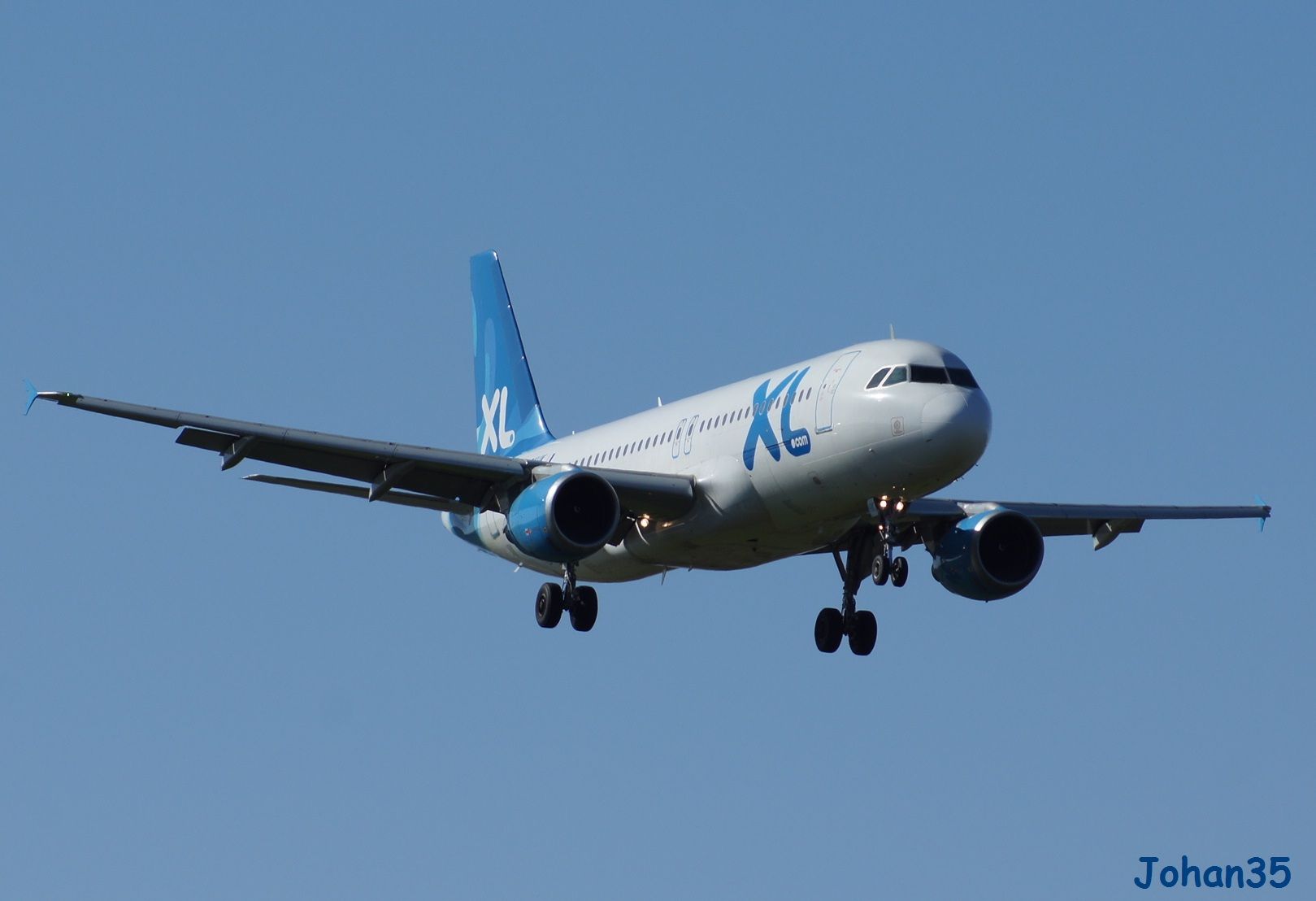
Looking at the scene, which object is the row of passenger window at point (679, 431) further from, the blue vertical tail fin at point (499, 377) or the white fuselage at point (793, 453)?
the blue vertical tail fin at point (499, 377)

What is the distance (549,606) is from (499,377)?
1314 centimetres

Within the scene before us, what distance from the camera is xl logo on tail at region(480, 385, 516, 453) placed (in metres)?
53.7

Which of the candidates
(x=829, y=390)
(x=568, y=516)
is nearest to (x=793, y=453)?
(x=829, y=390)

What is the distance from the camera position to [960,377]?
37094 millimetres

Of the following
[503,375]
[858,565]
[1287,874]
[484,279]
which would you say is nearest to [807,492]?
[858,565]

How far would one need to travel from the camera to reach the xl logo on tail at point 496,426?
5369cm

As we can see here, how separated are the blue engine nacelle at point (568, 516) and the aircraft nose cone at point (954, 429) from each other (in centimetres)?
667

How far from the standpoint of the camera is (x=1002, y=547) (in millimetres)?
42938

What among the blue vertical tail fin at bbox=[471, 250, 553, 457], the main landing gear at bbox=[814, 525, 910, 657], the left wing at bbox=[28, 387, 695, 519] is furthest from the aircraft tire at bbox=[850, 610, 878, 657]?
the blue vertical tail fin at bbox=[471, 250, 553, 457]

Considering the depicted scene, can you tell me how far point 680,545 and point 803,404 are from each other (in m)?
4.50

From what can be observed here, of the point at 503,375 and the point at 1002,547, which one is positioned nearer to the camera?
the point at 1002,547

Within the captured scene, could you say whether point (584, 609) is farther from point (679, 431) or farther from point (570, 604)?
point (679, 431)

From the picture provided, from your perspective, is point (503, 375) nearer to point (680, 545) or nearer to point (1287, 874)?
point (680, 545)

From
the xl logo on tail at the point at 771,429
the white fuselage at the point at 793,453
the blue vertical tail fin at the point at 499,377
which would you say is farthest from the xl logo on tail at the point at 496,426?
the xl logo on tail at the point at 771,429
